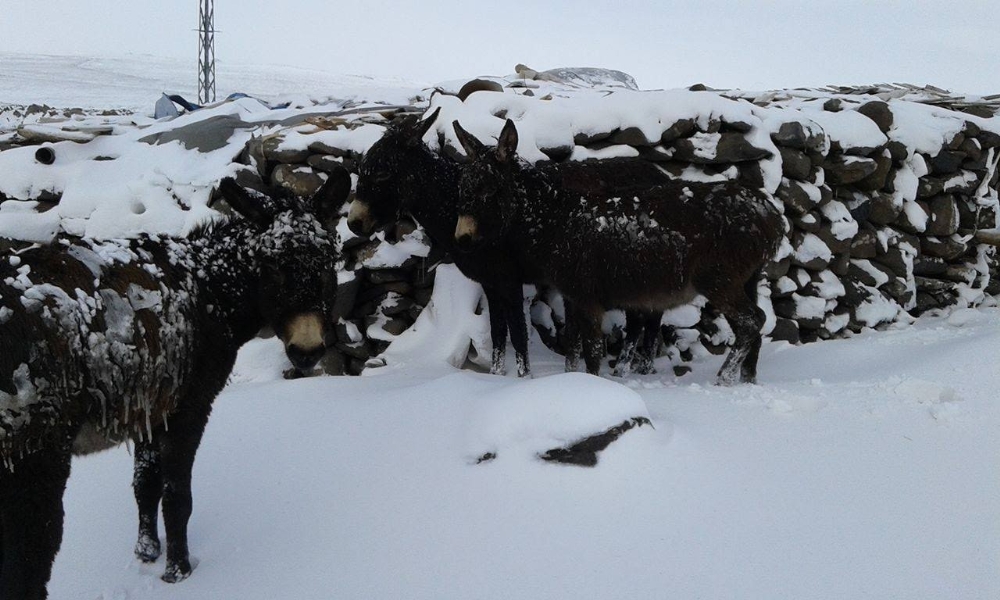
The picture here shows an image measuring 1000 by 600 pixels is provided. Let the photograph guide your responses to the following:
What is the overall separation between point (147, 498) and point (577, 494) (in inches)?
72.4

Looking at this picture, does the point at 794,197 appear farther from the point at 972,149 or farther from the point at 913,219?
the point at 972,149

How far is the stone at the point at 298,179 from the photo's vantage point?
5430mm

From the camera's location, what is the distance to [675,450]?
3.13 m

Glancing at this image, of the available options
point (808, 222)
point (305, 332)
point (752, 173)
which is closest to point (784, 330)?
point (808, 222)

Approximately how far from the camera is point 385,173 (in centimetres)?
474

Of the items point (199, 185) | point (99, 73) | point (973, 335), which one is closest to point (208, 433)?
point (199, 185)

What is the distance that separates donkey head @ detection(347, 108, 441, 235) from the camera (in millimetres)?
4742

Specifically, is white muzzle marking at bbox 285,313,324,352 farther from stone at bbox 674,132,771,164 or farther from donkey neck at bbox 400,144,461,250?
stone at bbox 674,132,771,164

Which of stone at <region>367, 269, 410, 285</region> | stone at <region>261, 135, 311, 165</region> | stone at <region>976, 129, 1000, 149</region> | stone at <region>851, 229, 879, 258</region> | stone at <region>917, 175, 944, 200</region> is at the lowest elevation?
stone at <region>367, 269, 410, 285</region>

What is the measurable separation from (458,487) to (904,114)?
236 inches

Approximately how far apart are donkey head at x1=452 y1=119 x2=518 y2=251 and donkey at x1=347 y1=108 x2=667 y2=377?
29 centimetres

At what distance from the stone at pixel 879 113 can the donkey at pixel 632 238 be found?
2.81 meters

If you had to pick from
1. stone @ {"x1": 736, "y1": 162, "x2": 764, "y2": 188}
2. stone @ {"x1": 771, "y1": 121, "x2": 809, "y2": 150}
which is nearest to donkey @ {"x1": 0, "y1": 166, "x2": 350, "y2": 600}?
stone @ {"x1": 736, "y1": 162, "x2": 764, "y2": 188}

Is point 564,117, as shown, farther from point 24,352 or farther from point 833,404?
point 24,352
